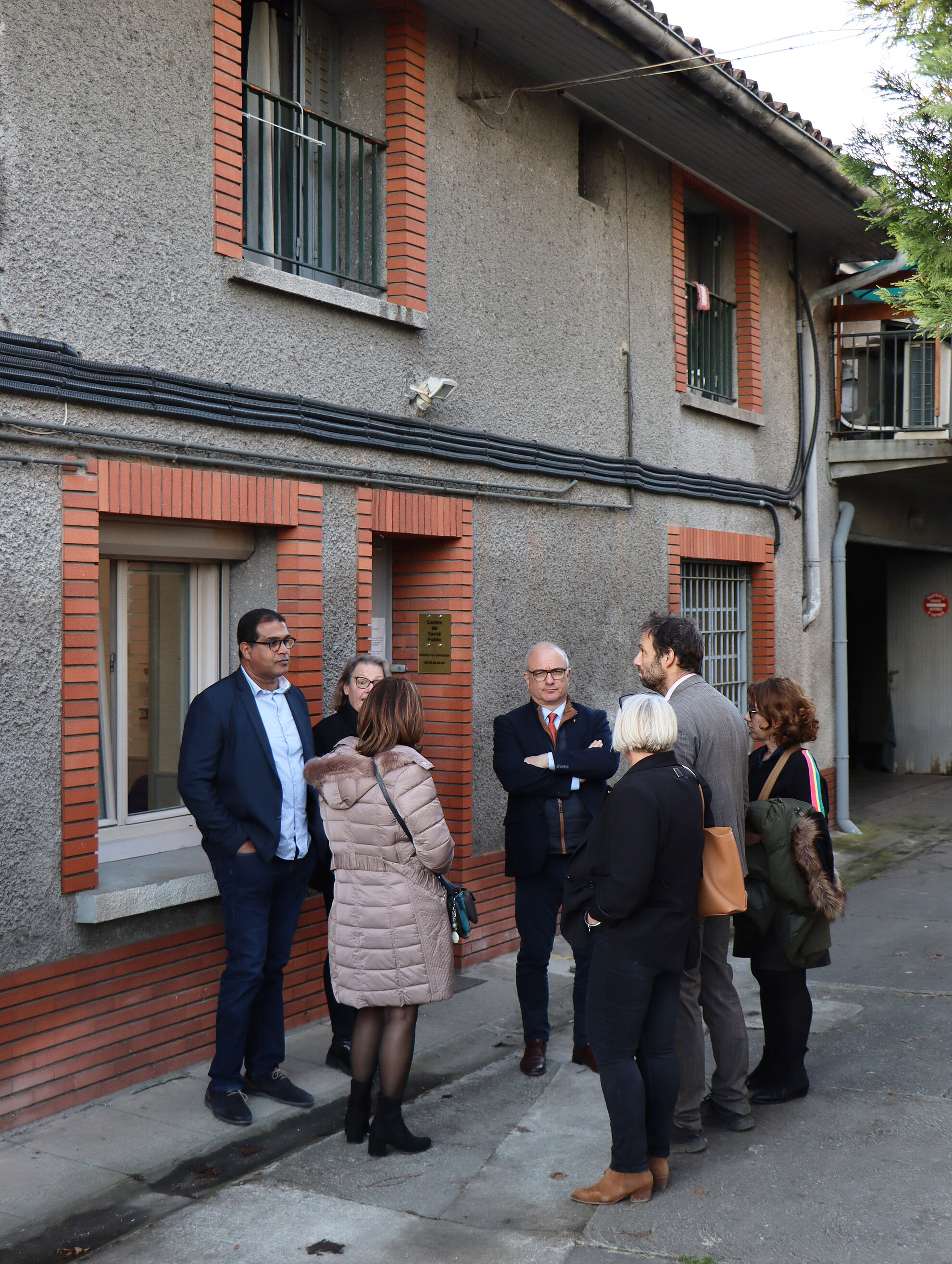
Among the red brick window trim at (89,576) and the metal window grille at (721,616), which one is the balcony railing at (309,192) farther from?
the metal window grille at (721,616)

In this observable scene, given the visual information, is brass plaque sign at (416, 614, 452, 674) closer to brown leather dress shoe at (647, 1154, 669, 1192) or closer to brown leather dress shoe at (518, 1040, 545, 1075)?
brown leather dress shoe at (518, 1040, 545, 1075)

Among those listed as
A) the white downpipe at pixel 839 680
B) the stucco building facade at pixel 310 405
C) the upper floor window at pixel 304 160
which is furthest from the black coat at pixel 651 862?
the white downpipe at pixel 839 680

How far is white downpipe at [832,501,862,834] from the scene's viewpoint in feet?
39.0

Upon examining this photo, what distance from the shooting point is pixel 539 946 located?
18.0 feet

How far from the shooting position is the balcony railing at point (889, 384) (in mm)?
12086

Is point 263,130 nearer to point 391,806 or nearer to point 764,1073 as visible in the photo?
point 391,806

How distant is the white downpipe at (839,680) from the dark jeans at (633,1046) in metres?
8.23

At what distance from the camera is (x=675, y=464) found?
948 centimetres

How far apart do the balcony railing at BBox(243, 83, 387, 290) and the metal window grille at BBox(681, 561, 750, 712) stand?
4.12 m

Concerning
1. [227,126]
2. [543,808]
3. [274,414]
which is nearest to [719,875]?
[543,808]

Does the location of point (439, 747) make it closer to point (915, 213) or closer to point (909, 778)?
point (915, 213)

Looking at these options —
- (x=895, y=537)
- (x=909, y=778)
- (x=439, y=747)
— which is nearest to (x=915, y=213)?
(x=439, y=747)

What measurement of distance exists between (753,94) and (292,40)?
3.48 metres

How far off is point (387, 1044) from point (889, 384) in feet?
34.8
